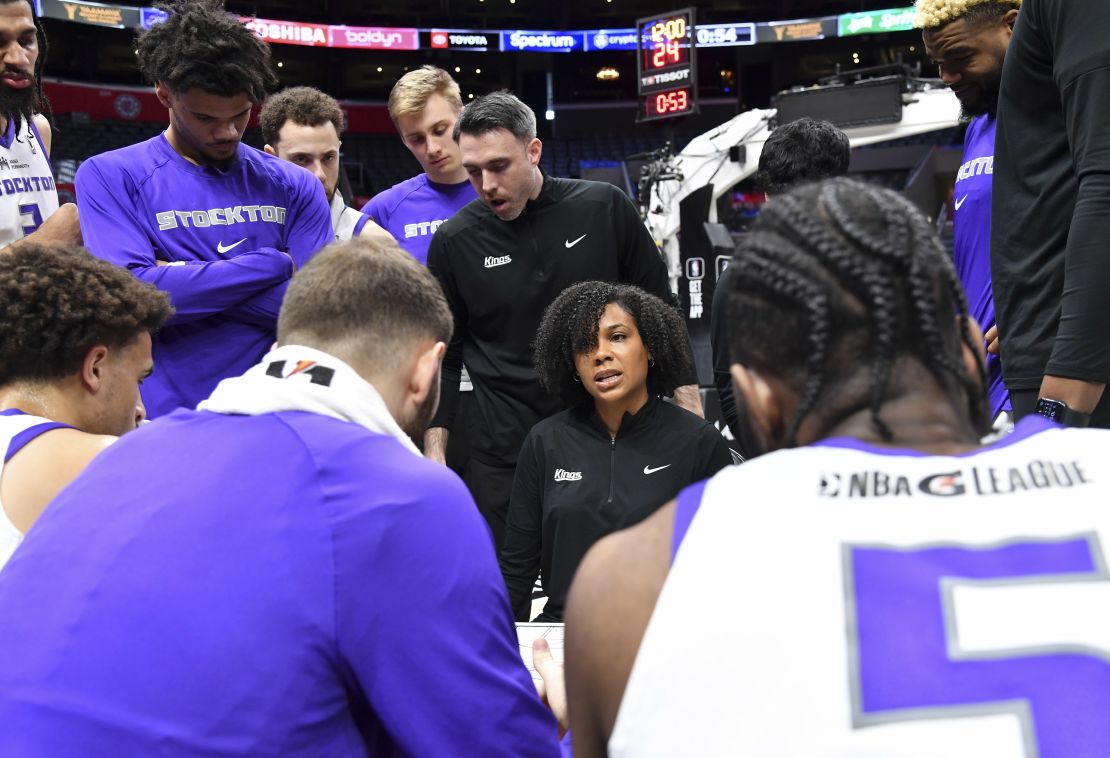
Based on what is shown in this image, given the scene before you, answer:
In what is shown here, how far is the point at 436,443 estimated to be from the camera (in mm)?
3719

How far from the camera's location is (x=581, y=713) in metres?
1.08

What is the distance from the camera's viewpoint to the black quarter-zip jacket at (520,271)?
3.59 meters


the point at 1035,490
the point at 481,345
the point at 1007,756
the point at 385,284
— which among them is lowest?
the point at 481,345

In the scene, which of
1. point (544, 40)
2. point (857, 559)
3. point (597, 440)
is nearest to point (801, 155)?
point (597, 440)

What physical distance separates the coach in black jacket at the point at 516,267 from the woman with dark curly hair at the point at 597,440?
0.53 ft

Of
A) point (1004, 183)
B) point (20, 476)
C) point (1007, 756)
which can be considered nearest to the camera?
point (1007, 756)

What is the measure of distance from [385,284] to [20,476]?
2.58 ft

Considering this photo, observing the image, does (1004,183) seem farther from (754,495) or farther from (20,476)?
(20,476)

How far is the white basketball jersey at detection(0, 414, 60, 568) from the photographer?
1785 millimetres

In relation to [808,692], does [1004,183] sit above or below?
above

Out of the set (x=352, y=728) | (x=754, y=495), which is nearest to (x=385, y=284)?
(x=352, y=728)

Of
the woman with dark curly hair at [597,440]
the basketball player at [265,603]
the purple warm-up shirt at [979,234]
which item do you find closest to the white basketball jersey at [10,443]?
the basketball player at [265,603]

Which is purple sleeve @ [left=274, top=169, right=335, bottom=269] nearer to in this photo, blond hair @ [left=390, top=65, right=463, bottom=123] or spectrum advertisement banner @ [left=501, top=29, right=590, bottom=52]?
blond hair @ [left=390, top=65, right=463, bottom=123]

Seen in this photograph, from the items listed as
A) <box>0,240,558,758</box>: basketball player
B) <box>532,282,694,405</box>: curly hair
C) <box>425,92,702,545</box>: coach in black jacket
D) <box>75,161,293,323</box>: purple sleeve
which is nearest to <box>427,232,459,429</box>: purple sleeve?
<box>425,92,702,545</box>: coach in black jacket
